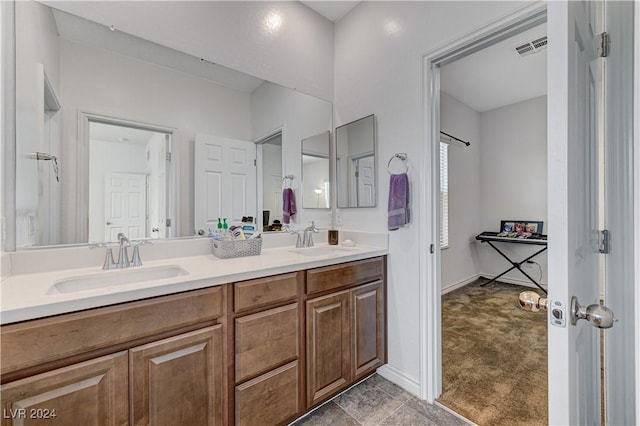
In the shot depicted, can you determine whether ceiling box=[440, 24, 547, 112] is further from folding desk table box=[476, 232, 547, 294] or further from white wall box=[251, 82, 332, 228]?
folding desk table box=[476, 232, 547, 294]

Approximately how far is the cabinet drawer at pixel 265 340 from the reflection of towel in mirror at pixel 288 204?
0.88 metres

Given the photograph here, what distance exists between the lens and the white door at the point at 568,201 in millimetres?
622

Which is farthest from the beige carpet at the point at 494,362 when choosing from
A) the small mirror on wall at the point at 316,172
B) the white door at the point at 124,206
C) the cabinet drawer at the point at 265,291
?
the white door at the point at 124,206

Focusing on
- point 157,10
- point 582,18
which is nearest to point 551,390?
point 582,18

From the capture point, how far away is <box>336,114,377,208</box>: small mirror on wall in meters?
2.10

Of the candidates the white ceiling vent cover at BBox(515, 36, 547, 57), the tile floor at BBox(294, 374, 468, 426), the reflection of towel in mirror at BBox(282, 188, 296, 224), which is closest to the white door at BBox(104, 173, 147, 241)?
the reflection of towel in mirror at BBox(282, 188, 296, 224)

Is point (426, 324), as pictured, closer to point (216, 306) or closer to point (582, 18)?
point (216, 306)

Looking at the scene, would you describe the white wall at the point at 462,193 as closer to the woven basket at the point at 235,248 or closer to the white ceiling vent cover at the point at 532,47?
the white ceiling vent cover at the point at 532,47

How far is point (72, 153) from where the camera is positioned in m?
1.38

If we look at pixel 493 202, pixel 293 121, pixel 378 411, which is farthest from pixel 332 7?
pixel 493 202

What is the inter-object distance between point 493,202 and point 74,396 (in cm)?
501

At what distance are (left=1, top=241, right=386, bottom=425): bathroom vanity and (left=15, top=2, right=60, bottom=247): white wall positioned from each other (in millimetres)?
666

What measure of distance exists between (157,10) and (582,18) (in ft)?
6.39

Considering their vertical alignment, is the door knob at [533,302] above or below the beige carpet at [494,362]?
above
